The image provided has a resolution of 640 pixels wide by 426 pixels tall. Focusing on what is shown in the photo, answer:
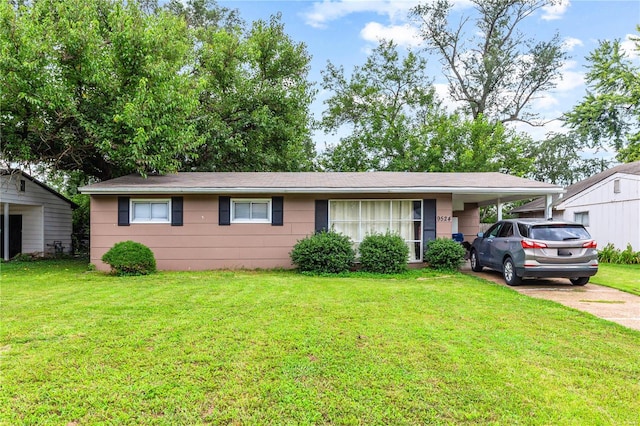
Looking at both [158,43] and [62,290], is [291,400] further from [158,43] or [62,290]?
[158,43]

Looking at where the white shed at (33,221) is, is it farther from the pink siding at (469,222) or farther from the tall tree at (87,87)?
the pink siding at (469,222)

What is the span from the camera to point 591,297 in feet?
22.0

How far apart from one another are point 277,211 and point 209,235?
1.97m

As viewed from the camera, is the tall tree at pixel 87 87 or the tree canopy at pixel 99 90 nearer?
the tall tree at pixel 87 87

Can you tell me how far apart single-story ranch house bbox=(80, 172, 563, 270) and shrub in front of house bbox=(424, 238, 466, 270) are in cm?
47

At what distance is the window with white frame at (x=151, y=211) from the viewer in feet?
32.2

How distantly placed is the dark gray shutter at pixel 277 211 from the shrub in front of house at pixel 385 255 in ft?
7.84

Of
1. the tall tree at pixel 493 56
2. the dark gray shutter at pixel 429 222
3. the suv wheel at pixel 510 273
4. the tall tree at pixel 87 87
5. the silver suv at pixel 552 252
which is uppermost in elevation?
the tall tree at pixel 493 56

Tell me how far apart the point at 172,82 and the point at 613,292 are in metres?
12.6

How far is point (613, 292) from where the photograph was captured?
7.25 meters

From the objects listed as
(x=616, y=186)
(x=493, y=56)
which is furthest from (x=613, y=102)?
(x=616, y=186)

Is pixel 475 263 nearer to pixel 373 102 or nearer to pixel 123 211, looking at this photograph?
pixel 123 211

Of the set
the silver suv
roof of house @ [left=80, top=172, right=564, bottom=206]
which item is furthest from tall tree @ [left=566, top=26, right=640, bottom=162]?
the silver suv

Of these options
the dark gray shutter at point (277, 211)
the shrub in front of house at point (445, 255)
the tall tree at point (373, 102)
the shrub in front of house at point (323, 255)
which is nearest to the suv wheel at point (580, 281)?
the shrub in front of house at point (445, 255)
